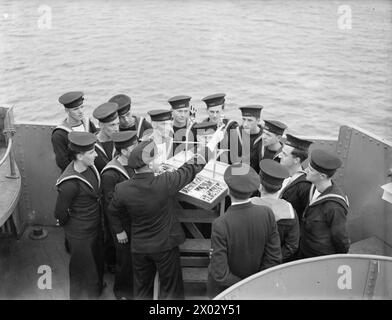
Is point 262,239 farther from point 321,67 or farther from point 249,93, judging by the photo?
point 321,67

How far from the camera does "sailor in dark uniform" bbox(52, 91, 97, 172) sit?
4848 millimetres

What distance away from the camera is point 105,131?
4.87 metres

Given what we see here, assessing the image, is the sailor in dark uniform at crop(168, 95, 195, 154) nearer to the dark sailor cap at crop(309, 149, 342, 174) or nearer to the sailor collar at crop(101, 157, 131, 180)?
the sailor collar at crop(101, 157, 131, 180)

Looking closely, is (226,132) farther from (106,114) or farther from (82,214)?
(82,214)

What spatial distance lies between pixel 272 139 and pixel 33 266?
3.02 m

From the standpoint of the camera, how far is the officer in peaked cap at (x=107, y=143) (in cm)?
472

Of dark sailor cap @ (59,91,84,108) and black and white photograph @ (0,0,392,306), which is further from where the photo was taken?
dark sailor cap @ (59,91,84,108)

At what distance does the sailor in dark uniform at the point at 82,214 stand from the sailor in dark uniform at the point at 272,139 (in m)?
1.80

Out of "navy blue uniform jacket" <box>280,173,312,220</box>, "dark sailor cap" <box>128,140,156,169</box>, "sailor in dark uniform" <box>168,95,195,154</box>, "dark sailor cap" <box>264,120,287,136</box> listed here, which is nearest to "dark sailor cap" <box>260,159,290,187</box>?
"navy blue uniform jacket" <box>280,173,312,220</box>

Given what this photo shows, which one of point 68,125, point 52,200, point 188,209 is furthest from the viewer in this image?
point 52,200

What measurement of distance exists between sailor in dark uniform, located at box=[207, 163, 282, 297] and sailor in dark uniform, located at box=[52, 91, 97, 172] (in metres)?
2.06

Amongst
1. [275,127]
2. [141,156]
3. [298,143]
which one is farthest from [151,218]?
[275,127]

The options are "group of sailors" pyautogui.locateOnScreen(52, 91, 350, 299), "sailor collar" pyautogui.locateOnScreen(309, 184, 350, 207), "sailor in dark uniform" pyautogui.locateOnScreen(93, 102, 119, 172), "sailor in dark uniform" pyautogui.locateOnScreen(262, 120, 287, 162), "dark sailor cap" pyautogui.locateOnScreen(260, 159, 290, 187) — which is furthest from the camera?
"sailor in dark uniform" pyautogui.locateOnScreen(262, 120, 287, 162)

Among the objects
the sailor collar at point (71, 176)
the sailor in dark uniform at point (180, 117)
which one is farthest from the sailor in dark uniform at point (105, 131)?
the sailor in dark uniform at point (180, 117)
